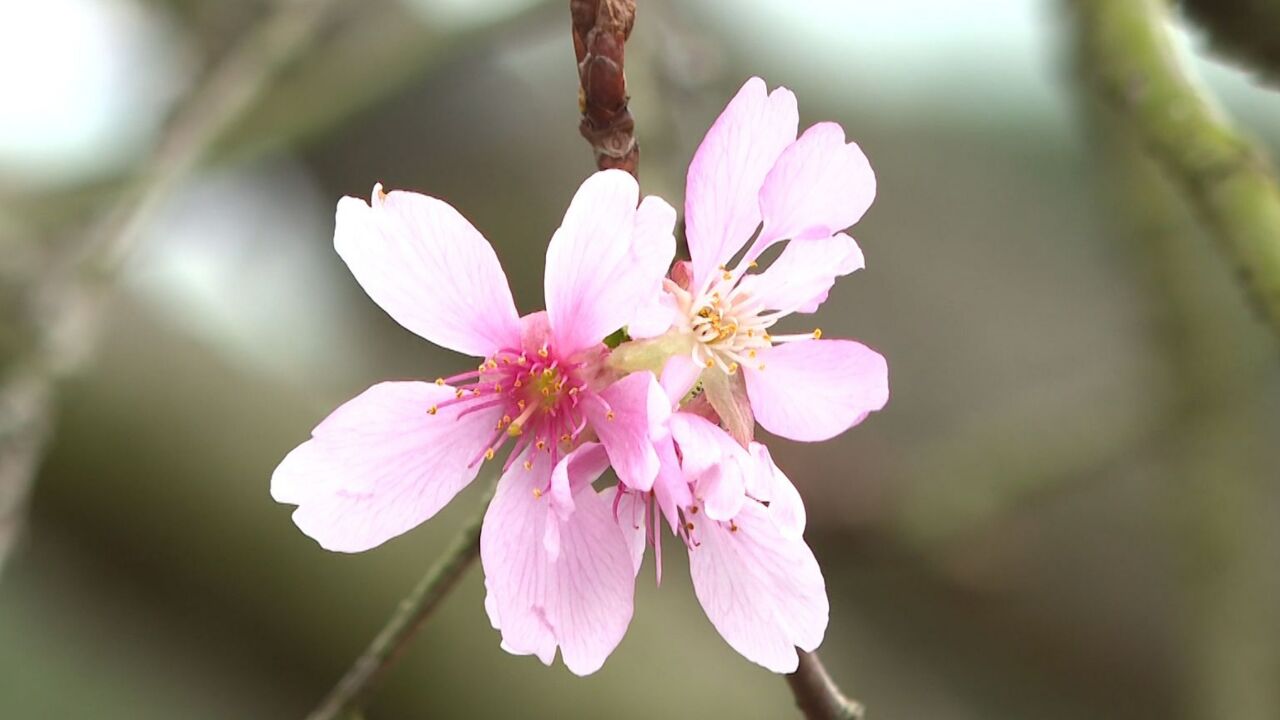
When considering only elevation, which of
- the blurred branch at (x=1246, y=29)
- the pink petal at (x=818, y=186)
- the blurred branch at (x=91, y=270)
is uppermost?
the blurred branch at (x=1246, y=29)

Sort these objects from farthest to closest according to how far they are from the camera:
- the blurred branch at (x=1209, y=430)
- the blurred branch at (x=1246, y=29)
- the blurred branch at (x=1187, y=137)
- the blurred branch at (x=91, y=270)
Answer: the blurred branch at (x=1209, y=430), the blurred branch at (x=91, y=270), the blurred branch at (x=1246, y=29), the blurred branch at (x=1187, y=137)

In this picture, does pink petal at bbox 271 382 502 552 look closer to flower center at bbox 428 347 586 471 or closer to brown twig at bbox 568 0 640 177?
flower center at bbox 428 347 586 471

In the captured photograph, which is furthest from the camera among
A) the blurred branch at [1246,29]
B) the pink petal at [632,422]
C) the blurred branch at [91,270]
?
the blurred branch at [91,270]

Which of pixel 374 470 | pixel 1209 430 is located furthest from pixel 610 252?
pixel 1209 430

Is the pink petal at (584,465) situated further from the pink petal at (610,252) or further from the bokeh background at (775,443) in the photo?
the bokeh background at (775,443)

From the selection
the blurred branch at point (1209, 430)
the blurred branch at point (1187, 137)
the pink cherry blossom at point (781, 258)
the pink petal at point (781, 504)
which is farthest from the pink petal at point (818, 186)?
the blurred branch at point (1209, 430)

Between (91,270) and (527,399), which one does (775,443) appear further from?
(527,399)

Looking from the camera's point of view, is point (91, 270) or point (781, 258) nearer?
point (781, 258)

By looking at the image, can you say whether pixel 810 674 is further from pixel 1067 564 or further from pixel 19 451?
pixel 1067 564
